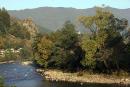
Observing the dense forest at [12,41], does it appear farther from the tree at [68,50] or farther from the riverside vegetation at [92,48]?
the tree at [68,50]

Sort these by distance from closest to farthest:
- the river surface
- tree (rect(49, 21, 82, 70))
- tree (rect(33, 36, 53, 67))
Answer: the river surface < tree (rect(49, 21, 82, 70)) < tree (rect(33, 36, 53, 67))

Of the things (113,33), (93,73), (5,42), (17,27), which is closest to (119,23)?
(113,33)

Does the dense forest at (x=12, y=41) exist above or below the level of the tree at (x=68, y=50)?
below

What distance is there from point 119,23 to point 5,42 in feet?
305

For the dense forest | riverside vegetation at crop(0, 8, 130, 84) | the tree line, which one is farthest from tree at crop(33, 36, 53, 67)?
the dense forest

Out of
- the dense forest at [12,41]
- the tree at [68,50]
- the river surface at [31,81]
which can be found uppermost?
the tree at [68,50]

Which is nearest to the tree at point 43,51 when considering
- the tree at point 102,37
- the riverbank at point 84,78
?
the riverbank at point 84,78

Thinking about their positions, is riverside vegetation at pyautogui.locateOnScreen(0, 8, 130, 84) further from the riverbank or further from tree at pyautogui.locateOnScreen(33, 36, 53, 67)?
the riverbank

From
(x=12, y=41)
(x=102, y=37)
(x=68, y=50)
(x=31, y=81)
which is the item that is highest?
(x=102, y=37)

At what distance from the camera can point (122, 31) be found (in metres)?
64.9

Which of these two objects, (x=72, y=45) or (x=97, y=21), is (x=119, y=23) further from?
(x=72, y=45)

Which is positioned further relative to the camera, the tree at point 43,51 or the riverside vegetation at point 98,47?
the tree at point 43,51

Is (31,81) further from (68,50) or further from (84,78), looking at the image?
(68,50)

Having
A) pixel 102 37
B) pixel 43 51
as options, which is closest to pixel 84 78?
pixel 102 37
